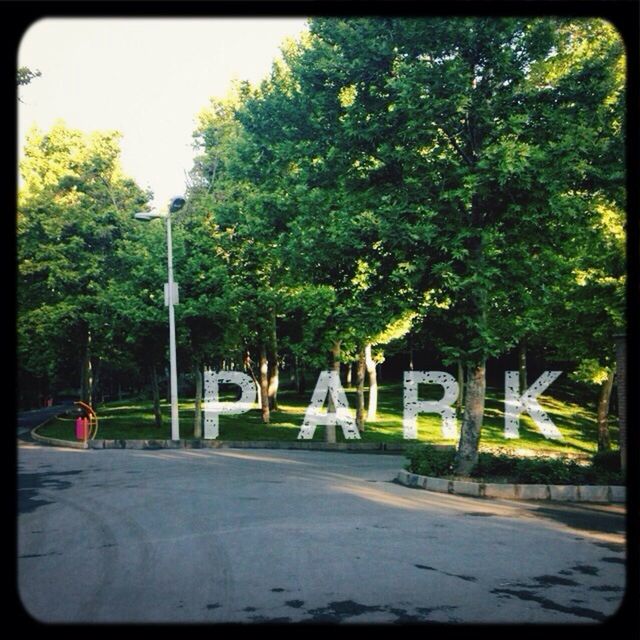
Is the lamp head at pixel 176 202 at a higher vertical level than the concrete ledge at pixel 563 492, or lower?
higher

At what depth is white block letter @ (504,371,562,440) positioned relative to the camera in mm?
31953

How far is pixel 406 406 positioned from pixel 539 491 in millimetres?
25584

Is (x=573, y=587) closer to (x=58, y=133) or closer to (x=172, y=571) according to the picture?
(x=172, y=571)

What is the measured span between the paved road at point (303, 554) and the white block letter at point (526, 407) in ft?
64.0

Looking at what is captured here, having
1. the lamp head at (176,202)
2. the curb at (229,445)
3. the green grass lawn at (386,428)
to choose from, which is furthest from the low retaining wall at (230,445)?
the lamp head at (176,202)

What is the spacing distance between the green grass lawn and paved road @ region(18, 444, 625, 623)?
472 inches

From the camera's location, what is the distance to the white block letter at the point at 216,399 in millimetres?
29781

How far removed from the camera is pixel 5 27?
15.3 feet

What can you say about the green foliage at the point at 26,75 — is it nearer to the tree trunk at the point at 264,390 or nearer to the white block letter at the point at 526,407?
the tree trunk at the point at 264,390

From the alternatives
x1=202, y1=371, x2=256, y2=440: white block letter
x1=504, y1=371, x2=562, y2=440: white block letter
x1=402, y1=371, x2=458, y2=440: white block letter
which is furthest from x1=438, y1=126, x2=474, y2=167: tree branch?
x1=504, y1=371, x2=562, y2=440: white block letter

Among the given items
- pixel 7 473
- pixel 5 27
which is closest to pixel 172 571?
pixel 7 473

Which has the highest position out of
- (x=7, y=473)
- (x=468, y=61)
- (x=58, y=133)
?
(x=58, y=133)

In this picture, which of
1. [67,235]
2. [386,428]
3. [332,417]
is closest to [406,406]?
[386,428]

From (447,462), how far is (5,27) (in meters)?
13.1
